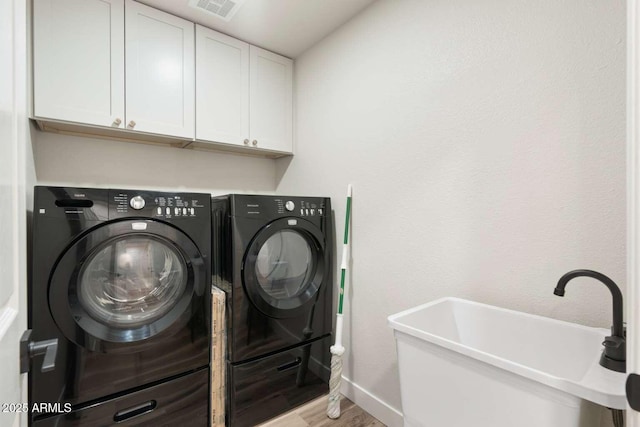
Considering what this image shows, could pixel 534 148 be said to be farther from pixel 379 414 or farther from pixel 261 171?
pixel 261 171

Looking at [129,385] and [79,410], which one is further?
[129,385]

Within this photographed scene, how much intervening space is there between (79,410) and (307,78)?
2392 mm

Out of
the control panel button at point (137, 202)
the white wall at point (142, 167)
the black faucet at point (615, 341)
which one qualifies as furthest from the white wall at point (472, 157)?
the control panel button at point (137, 202)

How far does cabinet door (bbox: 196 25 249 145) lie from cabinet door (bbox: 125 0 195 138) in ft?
0.19

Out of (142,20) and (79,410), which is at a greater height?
(142,20)

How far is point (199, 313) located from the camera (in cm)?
154

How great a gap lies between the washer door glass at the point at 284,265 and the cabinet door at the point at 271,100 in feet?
2.80

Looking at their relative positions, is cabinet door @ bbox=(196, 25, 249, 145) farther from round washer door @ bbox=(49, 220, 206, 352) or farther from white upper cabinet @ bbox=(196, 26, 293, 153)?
round washer door @ bbox=(49, 220, 206, 352)

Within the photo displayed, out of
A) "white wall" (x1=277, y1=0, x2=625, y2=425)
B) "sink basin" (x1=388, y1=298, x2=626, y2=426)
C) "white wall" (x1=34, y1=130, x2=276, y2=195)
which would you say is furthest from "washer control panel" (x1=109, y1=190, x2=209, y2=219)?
"sink basin" (x1=388, y1=298, x2=626, y2=426)

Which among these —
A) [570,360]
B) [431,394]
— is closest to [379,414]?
[431,394]

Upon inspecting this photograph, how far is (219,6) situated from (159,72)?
551mm

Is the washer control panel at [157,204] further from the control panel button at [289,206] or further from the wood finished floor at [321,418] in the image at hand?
the wood finished floor at [321,418]

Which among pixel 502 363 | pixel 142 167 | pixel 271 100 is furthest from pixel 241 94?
pixel 502 363

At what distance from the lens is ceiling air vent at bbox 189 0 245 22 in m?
1.76
